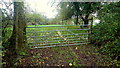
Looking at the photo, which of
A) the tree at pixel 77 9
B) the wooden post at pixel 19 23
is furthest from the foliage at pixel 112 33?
the wooden post at pixel 19 23

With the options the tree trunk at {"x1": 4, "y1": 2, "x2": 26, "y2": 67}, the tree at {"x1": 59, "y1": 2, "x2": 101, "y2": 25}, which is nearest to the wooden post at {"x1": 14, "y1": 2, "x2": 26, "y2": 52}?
the tree trunk at {"x1": 4, "y1": 2, "x2": 26, "y2": 67}

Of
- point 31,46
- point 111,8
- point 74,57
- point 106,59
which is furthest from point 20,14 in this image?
point 111,8

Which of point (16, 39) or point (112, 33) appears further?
point (112, 33)

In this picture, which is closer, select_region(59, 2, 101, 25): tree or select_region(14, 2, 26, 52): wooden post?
select_region(14, 2, 26, 52): wooden post

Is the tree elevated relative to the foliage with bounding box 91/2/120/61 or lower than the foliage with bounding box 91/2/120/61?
elevated

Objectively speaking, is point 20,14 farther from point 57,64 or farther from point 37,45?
point 57,64

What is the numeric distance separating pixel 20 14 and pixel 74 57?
2.34 metres

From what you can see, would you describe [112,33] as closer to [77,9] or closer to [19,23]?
[19,23]

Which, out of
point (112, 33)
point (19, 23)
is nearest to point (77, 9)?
point (112, 33)

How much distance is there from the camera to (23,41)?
293 cm

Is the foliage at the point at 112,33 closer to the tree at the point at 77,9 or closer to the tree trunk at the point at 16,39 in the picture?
the tree at the point at 77,9

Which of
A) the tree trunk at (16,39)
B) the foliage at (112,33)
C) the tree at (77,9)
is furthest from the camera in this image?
the tree at (77,9)

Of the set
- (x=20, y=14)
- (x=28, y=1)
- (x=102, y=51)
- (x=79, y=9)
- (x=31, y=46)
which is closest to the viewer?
(x=20, y=14)

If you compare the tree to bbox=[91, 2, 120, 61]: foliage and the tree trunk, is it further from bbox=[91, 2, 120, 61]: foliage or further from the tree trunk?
the tree trunk
